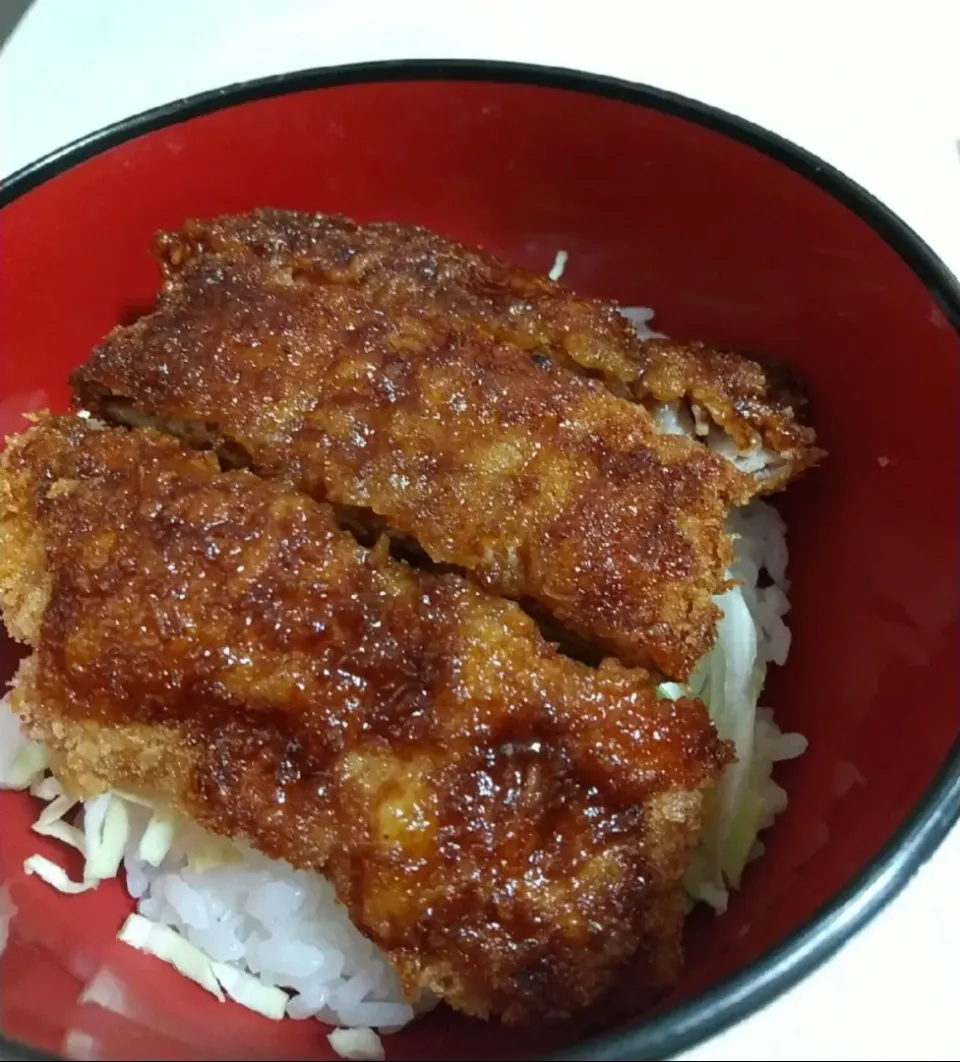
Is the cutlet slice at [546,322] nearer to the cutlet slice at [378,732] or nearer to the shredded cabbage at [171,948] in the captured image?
the cutlet slice at [378,732]

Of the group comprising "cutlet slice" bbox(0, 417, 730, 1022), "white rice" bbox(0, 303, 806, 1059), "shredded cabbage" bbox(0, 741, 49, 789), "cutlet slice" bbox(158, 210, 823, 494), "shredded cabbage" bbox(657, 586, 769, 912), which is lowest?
"shredded cabbage" bbox(0, 741, 49, 789)

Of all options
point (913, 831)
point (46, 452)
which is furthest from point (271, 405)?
point (913, 831)

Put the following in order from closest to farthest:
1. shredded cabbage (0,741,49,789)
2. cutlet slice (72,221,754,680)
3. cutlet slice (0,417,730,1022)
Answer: cutlet slice (0,417,730,1022)
cutlet slice (72,221,754,680)
shredded cabbage (0,741,49,789)

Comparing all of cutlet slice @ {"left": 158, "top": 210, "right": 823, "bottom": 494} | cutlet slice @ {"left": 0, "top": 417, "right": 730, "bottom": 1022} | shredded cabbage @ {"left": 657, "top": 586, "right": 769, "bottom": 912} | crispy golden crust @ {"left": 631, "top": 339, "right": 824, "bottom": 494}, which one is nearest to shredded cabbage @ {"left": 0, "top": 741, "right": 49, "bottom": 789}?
cutlet slice @ {"left": 0, "top": 417, "right": 730, "bottom": 1022}

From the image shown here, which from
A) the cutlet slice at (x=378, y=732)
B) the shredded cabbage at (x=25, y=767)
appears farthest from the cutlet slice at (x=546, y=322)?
the shredded cabbage at (x=25, y=767)

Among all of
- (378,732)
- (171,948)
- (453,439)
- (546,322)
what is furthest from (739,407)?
(171,948)

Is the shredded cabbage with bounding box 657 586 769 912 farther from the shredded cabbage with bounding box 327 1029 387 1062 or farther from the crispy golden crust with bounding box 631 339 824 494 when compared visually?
the shredded cabbage with bounding box 327 1029 387 1062
